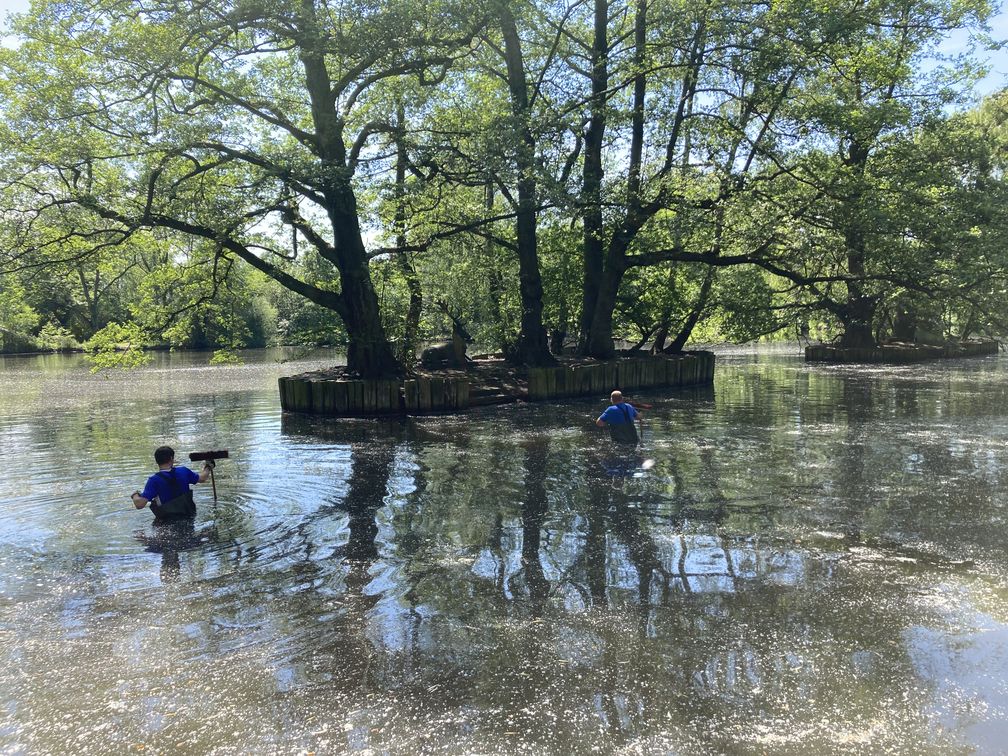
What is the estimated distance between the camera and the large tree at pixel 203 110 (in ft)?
53.4

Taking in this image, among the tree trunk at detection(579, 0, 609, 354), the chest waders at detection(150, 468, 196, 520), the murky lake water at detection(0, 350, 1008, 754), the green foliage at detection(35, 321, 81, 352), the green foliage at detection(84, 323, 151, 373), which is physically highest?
the tree trunk at detection(579, 0, 609, 354)

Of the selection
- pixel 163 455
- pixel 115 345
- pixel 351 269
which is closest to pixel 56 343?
pixel 115 345

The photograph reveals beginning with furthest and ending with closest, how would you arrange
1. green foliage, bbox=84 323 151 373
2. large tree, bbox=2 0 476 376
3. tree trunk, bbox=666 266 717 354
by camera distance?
tree trunk, bbox=666 266 717 354, green foliage, bbox=84 323 151 373, large tree, bbox=2 0 476 376

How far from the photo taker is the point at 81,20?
53.5ft

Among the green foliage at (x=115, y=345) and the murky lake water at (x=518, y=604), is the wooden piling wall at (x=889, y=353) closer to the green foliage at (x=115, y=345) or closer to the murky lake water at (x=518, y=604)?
the murky lake water at (x=518, y=604)

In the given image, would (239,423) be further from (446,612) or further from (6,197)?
(446,612)

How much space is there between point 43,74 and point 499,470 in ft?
44.9

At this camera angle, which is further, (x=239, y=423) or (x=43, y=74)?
(x=239, y=423)

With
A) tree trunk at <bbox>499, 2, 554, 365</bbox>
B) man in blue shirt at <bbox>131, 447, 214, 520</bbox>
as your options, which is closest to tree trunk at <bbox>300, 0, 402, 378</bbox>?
tree trunk at <bbox>499, 2, 554, 365</bbox>

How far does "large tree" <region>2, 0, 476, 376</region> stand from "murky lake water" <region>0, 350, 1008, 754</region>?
24.0 ft

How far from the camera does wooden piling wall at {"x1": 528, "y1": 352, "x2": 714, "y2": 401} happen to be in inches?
914

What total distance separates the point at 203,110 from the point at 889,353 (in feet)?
121

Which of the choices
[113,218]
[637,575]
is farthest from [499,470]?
[113,218]

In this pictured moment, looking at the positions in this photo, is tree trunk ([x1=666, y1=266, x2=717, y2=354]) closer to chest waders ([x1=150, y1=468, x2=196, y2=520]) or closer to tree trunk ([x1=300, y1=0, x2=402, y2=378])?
tree trunk ([x1=300, y1=0, x2=402, y2=378])
